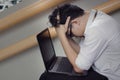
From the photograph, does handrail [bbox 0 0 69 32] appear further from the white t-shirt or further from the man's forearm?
the white t-shirt

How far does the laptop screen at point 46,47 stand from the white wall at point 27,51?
0.16 meters

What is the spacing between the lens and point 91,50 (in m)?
1.20

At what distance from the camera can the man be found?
1.19 metres

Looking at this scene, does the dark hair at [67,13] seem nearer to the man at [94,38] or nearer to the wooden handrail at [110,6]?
the man at [94,38]

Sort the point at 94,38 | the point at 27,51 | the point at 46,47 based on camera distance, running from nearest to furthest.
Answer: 1. the point at 94,38
2. the point at 46,47
3. the point at 27,51

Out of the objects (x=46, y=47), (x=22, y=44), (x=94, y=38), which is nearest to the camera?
(x=94, y=38)

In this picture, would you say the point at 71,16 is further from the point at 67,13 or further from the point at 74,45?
the point at 74,45

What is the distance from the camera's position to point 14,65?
5.82 feet

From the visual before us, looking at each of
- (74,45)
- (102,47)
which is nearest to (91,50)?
(102,47)

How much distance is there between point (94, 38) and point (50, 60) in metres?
0.40

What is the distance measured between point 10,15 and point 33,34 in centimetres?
21

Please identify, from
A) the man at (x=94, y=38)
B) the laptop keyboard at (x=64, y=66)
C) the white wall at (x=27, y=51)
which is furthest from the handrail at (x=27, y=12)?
the laptop keyboard at (x=64, y=66)

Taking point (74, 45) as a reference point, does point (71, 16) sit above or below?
above

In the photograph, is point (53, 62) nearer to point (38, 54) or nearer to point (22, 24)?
point (38, 54)
